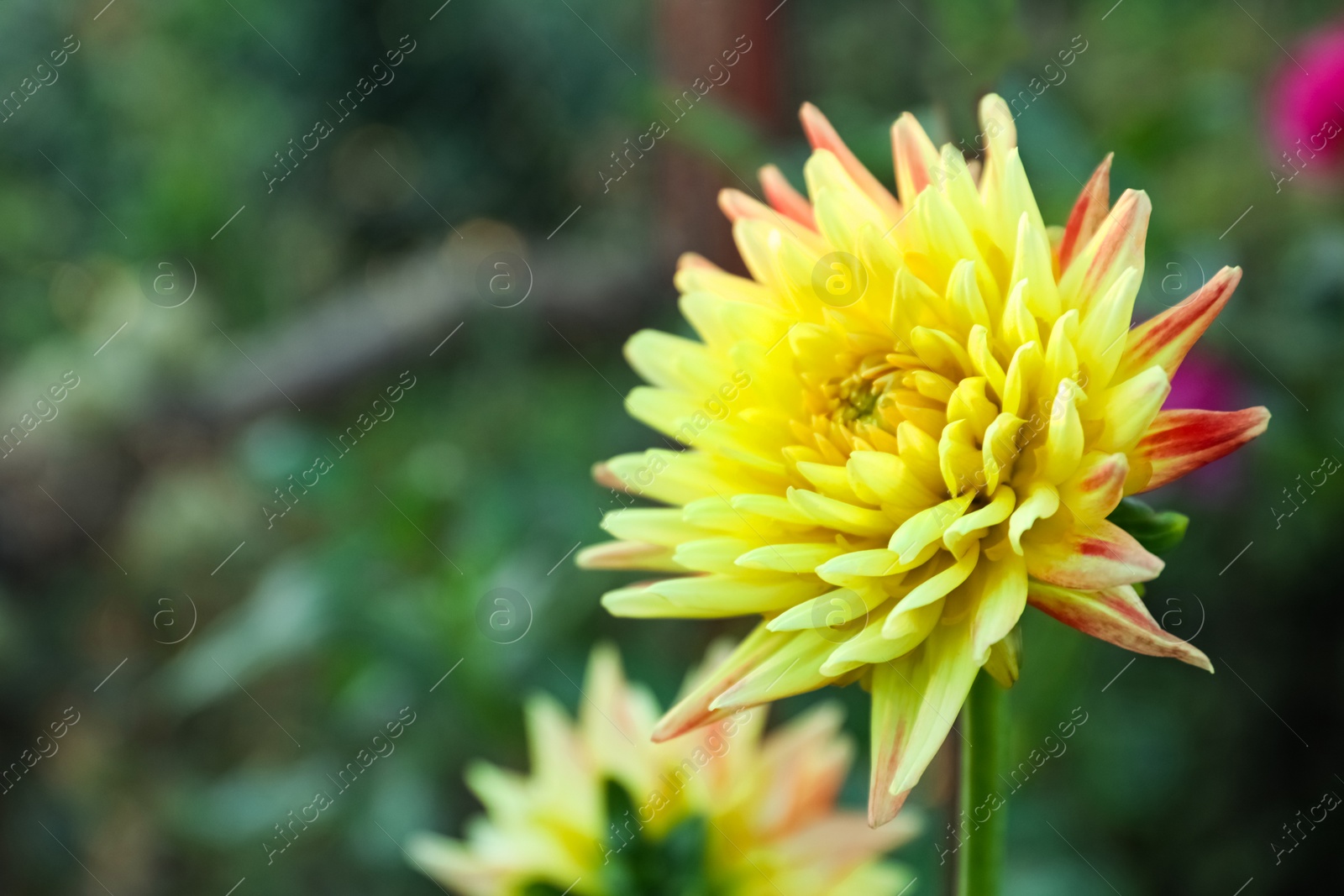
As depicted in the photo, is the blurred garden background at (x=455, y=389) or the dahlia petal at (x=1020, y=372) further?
the blurred garden background at (x=455, y=389)

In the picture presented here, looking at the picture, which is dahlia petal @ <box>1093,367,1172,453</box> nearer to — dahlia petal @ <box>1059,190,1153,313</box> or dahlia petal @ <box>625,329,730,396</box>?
dahlia petal @ <box>1059,190,1153,313</box>

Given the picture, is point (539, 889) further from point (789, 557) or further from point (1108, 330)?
point (1108, 330)

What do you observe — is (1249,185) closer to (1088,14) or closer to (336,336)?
(1088,14)

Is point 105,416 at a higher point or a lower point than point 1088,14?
higher

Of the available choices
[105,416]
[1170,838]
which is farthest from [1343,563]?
[105,416]

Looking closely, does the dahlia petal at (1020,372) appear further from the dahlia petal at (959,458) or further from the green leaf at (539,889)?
the green leaf at (539,889)

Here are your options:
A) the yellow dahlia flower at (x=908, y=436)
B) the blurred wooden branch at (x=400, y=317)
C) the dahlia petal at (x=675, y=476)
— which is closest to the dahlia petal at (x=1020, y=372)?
the yellow dahlia flower at (x=908, y=436)

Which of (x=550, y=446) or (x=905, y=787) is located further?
(x=550, y=446)

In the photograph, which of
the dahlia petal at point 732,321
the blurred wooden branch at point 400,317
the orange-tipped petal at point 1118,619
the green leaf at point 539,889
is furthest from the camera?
the blurred wooden branch at point 400,317
